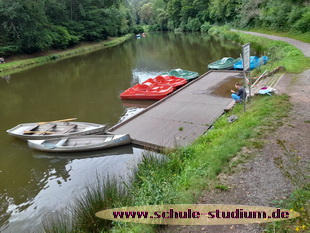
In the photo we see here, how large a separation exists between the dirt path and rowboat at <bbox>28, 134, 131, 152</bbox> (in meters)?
5.11

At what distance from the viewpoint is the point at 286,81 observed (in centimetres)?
1177

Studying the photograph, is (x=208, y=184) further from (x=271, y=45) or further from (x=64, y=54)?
(x=64, y=54)

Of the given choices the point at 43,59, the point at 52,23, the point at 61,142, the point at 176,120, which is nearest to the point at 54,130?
the point at 61,142

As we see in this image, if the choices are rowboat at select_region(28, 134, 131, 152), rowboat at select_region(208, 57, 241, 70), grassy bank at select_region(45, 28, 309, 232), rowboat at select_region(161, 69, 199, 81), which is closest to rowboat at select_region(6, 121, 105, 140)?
rowboat at select_region(28, 134, 131, 152)

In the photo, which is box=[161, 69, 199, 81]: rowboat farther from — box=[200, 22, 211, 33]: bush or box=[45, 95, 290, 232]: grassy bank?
box=[200, 22, 211, 33]: bush

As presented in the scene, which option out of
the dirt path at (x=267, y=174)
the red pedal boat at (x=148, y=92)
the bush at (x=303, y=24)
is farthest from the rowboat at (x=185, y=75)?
the bush at (x=303, y=24)

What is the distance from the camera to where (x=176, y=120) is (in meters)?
11.4

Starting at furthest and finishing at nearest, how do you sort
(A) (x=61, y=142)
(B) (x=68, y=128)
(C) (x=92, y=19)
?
(C) (x=92, y=19)
(B) (x=68, y=128)
(A) (x=61, y=142)

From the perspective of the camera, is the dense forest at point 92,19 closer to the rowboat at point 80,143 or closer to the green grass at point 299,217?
the rowboat at point 80,143

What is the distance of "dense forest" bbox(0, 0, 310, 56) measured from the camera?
102 ft

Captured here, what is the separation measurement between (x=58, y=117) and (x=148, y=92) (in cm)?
536

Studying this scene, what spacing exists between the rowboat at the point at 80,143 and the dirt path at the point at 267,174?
5.11m

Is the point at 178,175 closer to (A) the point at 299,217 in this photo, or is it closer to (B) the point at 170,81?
(A) the point at 299,217

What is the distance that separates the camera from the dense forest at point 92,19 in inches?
1218
